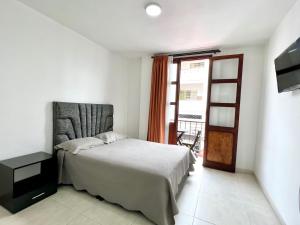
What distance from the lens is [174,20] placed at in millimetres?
2291

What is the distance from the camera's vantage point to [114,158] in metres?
2.19

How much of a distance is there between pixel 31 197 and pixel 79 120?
4.32 ft

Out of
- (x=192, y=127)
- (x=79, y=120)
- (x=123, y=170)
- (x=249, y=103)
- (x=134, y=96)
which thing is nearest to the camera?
(x=123, y=170)

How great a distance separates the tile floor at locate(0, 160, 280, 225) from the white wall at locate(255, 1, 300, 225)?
27 centimetres

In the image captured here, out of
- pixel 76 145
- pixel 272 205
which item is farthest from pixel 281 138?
pixel 76 145

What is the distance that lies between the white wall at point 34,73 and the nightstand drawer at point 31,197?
586mm

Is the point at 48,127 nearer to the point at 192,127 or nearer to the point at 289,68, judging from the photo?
the point at 289,68

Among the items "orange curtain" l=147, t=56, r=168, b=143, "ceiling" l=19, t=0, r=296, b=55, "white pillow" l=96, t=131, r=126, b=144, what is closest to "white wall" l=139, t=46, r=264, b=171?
"ceiling" l=19, t=0, r=296, b=55

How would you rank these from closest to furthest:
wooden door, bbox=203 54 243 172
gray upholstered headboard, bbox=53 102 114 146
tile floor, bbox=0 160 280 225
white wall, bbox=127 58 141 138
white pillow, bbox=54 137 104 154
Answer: tile floor, bbox=0 160 280 225 → white pillow, bbox=54 137 104 154 → gray upholstered headboard, bbox=53 102 114 146 → wooden door, bbox=203 54 243 172 → white wall, bbox=127 58 141 138

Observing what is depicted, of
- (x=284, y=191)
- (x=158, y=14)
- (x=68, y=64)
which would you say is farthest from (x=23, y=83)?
(x=284, y=191)

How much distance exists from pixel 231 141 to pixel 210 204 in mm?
1604

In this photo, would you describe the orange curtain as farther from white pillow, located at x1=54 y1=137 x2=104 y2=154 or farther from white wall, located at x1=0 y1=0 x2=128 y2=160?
white pillow, located at x1=54 y1=137 x2=104 y2=154

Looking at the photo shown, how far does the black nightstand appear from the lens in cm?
182

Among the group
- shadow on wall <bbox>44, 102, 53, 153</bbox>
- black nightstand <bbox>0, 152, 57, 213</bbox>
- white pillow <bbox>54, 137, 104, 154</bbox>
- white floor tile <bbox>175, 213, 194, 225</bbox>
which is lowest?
white floor tile <bbox>175, 213, 194, 225</bbox>
